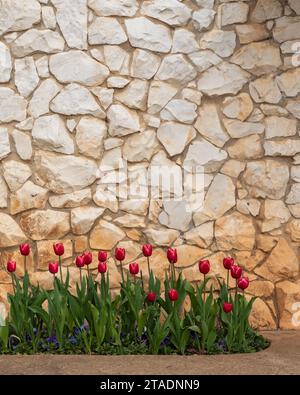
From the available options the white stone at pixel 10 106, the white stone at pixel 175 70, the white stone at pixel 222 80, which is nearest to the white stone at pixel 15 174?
the white stone at pixel 10 106

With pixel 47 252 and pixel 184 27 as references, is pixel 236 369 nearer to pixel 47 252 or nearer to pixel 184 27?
pixel 47 252

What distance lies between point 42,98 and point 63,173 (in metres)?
0.50

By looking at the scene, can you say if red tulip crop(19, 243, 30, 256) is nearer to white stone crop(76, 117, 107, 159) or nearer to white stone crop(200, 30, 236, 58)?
white stone crop(76, 117, 107, 159)

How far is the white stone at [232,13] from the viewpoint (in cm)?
438

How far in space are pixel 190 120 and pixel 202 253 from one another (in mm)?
858

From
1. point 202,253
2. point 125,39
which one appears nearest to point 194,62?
point 125,39

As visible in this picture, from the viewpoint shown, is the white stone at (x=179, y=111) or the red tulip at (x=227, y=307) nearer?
the red tulip at (x=227, y=307)

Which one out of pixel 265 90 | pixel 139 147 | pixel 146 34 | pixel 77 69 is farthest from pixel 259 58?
pixel 77 69

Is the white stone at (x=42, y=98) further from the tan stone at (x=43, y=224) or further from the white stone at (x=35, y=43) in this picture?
the tan stone at (x=43, y=224)

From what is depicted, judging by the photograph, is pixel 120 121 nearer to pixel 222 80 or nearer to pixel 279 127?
pixel 222 80

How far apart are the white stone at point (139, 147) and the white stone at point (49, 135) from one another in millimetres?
388

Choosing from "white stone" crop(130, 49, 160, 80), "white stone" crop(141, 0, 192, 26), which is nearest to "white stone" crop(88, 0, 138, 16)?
"white stone" crop(141, 0, 192, 26)

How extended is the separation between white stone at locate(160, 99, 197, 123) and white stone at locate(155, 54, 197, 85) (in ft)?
0.49

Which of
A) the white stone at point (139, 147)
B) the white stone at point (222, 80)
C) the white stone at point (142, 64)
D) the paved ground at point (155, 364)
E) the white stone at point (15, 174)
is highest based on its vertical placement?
the white stone at point (142, 64)
